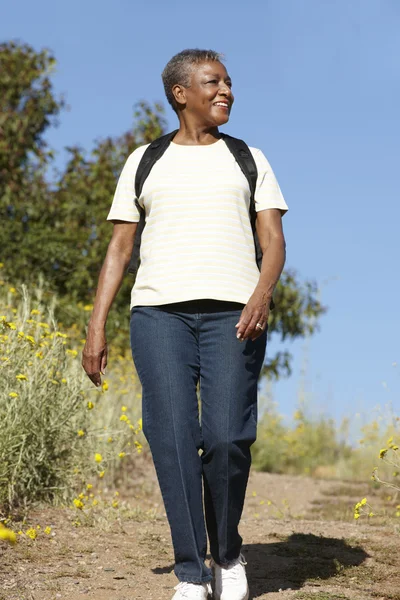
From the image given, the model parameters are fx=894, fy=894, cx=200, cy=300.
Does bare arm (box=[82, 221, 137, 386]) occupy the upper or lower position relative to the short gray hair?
lower

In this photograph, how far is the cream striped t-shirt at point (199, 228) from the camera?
3.61 meters

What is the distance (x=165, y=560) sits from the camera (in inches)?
191

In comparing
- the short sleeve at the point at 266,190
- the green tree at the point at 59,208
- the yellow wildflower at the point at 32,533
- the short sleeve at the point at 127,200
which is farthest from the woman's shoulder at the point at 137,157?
the green tree at the point at 59,208

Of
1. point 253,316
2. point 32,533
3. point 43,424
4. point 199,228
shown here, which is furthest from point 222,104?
point 43,424

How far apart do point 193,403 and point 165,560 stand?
62.0 inches

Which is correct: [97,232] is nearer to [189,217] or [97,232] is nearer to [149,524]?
[149,524]

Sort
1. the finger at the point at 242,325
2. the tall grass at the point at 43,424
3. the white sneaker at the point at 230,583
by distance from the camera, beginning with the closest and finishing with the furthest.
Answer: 1. the finger at the point at 242,325
2. the white sneaker at the point at 230,583
3. the tall grass at the point at 43,424

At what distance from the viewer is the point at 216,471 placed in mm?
3660

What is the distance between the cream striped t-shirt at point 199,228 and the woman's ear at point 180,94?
209 millimetres

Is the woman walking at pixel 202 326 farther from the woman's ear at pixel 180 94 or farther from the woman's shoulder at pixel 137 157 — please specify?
the woman's shoulder at pixel 137 157

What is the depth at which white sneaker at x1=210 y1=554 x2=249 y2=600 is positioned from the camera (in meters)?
3.75

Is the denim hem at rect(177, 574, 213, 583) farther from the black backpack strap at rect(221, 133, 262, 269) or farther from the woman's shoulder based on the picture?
the woman's shoulder

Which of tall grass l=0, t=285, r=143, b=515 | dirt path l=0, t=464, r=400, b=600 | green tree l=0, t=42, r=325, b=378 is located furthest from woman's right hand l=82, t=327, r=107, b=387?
green tree l=0, t=42, r=325, b=378

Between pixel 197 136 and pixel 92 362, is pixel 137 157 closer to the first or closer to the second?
pixel 197 136
